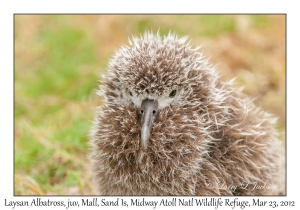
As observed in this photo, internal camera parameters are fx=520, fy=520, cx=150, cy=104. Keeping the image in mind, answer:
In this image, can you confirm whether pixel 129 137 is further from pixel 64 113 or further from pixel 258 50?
pixel 258 50

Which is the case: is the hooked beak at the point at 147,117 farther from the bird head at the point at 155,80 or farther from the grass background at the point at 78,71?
the grass background at the point at 78,71

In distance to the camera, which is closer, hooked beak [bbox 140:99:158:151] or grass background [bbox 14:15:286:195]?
hooked beak [bbox 140:99:158:151]

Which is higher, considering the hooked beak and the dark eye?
the dark eye

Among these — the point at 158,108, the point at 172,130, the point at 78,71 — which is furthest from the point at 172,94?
the point at 78,71

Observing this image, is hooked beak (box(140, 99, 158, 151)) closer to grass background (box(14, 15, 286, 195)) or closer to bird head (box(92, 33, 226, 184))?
bird head (box(92, 33, 226, 184))

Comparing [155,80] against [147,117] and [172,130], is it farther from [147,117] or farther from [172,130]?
[172,130]

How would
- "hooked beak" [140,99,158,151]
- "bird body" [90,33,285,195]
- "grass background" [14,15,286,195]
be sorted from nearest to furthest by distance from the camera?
1. "hooked beak" [140,99,158,151]
2. "bird body" [90,33,285,195]
3. "grass background" [14,15,286,195]

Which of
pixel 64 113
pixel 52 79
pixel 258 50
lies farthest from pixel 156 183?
pixel 258 50

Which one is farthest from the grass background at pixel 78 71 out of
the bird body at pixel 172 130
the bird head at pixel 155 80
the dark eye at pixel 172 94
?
the dark eye at pixel 172 94

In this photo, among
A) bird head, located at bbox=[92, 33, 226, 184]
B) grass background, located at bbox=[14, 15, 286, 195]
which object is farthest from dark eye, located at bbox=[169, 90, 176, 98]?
grass background, located at bbox=[14, 15, 286, 195]
